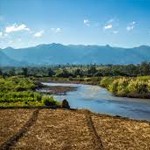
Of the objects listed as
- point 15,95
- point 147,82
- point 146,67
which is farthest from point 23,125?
point 146,67

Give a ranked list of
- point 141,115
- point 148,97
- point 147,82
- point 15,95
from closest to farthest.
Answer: point 141,115, point 15,95, point 148,97, point 147,82

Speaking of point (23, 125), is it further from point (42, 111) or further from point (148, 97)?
point (148, 97)

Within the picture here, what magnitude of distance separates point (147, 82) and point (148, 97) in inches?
276

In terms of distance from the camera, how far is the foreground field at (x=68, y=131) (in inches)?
890

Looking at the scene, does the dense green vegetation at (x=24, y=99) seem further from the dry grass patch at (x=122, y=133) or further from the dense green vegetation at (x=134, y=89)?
the dense green vegetation at (x=134, y=89)

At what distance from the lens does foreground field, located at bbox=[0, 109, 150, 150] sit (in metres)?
22.6

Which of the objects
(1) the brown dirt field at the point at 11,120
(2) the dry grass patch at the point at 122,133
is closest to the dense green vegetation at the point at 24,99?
(1) the brown dirt field at the point at 11,120

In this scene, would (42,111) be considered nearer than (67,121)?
No

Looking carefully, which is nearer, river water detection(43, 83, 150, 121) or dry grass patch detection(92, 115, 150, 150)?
dry grass patch detection(92, 115, 150, 150)

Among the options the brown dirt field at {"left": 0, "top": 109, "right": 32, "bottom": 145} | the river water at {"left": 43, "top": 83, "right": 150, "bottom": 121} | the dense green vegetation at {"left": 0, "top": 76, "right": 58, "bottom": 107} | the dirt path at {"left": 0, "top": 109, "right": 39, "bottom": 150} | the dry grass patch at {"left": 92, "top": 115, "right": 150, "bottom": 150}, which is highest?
the dirt path at {"left": 0, "top": 109, "right": 39, "bottom": 150}

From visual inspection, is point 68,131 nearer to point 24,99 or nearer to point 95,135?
point 95,135

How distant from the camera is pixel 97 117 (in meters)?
33.0

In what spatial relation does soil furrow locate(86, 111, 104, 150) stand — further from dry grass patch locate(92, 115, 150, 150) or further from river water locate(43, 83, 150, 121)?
river water locate(43, 83, 150, 121)

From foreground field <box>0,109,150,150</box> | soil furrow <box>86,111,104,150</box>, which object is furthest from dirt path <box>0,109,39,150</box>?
soil furrow <box>86,111,104,150</box>
